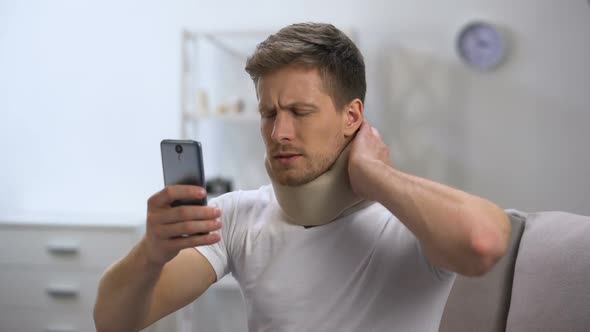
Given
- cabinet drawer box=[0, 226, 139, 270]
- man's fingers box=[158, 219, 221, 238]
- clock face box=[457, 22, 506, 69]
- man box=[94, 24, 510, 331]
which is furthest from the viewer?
clock face box=[457, 22, 506, 69]

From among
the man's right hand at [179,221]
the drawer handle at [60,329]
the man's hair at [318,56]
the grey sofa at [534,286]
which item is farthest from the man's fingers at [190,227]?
the drawer handle at [60,329]

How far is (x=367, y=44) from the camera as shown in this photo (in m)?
2.90

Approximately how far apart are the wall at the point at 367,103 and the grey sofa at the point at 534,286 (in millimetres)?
1476

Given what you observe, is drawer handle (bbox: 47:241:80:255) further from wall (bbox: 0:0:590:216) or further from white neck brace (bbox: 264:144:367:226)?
white neck brace (bbox: 264:144:367:226)

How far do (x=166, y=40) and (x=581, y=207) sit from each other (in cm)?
211

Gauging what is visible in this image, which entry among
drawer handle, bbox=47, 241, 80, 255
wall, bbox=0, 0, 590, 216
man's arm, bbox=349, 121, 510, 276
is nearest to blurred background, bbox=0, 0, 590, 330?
wall, bbox=0, 0, 590, 216

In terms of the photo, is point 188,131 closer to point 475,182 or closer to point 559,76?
point 475,182

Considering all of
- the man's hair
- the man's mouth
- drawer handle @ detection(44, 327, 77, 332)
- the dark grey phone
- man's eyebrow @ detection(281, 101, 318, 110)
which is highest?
the man's hair

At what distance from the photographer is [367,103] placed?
2.92m

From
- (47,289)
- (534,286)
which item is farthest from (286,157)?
(47,289)

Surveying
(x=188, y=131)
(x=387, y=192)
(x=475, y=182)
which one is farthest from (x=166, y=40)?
(x=387, y=192)

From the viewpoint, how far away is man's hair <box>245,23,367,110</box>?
1.13m

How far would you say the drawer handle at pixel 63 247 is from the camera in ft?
8.63

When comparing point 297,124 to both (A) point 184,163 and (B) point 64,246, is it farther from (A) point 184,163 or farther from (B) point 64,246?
(B) point 64,246
